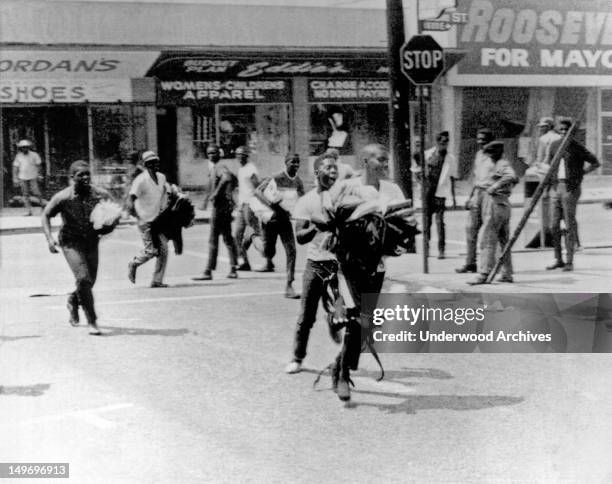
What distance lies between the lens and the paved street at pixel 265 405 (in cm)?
541

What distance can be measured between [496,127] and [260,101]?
14.8ft

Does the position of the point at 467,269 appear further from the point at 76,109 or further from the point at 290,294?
the point at 76,109

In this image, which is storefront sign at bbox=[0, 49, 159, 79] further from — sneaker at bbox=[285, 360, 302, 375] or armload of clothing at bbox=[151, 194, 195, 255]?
sneaker at bbox=[285, 360, 302, 375]

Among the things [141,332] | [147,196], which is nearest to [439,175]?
[147,196]

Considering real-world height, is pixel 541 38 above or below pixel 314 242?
above

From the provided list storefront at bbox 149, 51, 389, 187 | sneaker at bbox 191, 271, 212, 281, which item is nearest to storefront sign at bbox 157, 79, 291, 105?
storefront at bbox 149, 51, 389, 187

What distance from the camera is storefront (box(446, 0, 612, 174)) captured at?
806 centimetres

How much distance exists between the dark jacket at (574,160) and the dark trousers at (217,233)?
11.7 feet

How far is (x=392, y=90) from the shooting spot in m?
10.9

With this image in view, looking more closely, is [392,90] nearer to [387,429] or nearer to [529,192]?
[529,192]

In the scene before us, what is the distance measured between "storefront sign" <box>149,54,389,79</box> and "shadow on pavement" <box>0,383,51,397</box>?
33.8ft

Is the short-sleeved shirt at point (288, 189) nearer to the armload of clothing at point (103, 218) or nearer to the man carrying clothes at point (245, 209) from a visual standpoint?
the man carrying clothes at point (245, 209)

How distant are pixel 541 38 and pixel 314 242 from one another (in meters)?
3.86

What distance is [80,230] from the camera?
26.5ft
